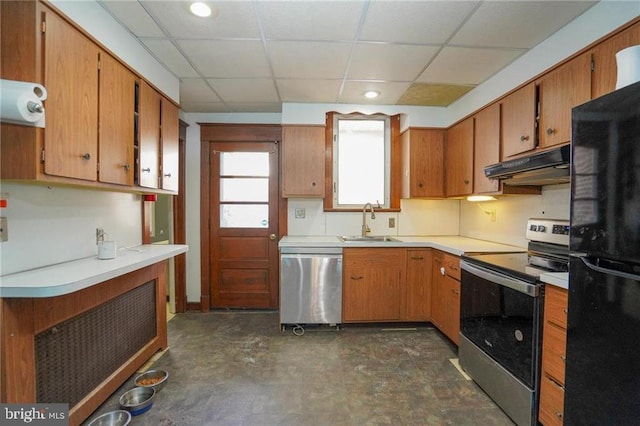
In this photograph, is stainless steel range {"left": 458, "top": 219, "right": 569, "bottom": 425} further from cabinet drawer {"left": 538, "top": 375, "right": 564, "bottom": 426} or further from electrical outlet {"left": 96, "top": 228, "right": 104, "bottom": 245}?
electrical outlet {"left": 96, "top": 228, "right": 104, "bottom": 245}

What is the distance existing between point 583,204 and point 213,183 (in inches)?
133

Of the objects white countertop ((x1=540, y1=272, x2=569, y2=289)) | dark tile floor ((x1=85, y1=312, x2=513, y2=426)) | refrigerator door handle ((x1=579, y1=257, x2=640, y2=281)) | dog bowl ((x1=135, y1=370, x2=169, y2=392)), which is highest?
refrigerator door handle ((x1=579, y1=257, x2=640, y2=281))

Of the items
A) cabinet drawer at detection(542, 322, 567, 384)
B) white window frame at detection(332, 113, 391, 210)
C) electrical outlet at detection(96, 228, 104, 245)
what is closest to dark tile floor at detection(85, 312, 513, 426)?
cabinet drawer at detection(542, 322, 567, 384)

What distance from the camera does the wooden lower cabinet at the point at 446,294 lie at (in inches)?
95.3

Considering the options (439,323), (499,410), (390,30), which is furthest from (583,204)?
(439,323)

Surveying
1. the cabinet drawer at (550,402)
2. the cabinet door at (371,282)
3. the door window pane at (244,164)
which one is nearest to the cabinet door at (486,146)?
the cabinet door at (371,282)

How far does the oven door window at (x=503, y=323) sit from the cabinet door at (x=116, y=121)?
2502 millimetres

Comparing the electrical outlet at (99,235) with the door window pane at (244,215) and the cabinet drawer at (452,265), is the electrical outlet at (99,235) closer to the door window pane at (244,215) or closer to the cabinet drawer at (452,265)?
the door window pane at (244,215)

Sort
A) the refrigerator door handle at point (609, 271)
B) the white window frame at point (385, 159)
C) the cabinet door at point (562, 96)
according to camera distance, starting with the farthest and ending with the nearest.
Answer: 1. the white window frame at point (385, 159)
2. the cabinet door at point (562, 96)
3. the refrigerator door handle at point (609, 271)

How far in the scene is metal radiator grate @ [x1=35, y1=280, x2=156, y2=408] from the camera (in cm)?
140

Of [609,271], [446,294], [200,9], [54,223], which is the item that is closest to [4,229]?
[54,223]

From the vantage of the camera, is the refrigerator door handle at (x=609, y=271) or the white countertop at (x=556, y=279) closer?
the refrigerator door handle at (x=609, y=271)

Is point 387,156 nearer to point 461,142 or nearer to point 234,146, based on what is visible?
point 461,142

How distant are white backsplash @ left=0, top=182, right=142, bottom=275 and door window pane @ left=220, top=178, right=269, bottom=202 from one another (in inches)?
54.2
